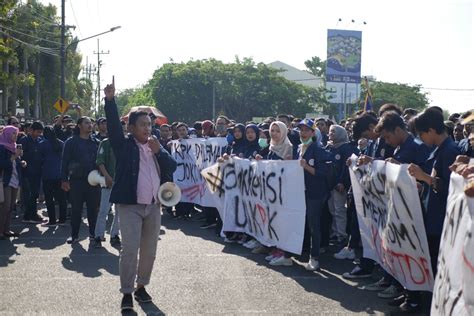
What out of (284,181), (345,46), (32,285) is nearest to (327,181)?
(284,181)

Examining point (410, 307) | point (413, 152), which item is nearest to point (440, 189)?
point (413, 152)

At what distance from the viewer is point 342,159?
9625mm

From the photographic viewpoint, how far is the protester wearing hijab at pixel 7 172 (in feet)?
36.4

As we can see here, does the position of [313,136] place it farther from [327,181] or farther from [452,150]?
[452,150]

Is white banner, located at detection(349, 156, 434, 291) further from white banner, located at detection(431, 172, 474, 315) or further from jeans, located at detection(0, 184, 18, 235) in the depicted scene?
jeans, located at detection(0, 184, 18, 235)

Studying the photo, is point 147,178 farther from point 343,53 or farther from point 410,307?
point 343,53

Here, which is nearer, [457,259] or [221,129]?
[457,259]

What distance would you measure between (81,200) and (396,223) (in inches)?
224

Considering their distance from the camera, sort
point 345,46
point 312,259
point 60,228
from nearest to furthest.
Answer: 1. point 312,259
2. point 60,228
3. point 345,46

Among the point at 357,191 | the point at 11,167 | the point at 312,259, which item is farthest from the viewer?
the point at 11,167

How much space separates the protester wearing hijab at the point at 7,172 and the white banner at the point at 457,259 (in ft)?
26.6

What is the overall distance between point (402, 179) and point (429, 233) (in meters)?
0.54

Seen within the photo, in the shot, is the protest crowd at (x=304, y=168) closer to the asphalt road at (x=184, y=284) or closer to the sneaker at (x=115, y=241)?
the sneaker at (x=115, y=241)

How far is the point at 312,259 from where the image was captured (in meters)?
8.56
